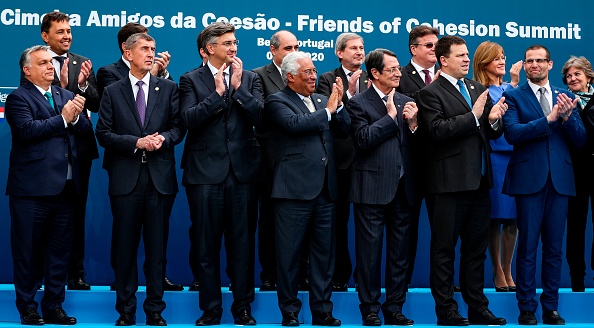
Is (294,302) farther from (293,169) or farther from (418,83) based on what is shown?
(418,83)

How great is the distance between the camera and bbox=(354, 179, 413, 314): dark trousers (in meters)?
5.49

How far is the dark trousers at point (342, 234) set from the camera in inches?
239

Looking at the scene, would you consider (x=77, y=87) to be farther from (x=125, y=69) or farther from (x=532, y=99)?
(x=532, y=99)

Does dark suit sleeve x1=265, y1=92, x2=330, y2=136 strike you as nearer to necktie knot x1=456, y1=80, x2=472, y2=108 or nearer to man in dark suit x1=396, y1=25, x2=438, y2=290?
man in dark suit x1=396, y1=25, x2=438, y2=290

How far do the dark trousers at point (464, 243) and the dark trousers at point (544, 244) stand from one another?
0.26 m

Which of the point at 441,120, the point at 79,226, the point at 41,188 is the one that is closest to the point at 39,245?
the point at 41,188

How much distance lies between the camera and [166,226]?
555 centimetres

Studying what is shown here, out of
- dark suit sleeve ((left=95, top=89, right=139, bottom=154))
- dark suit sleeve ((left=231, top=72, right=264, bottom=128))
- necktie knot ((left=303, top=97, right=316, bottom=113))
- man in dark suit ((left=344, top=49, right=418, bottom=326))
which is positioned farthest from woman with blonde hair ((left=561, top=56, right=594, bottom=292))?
dark suit sleeve ((left=95, top=89, right=139, bottom=154))

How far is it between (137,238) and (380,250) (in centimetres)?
150

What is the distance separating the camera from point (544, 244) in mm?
5691

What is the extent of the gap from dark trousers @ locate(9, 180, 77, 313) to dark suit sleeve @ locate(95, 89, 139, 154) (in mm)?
492

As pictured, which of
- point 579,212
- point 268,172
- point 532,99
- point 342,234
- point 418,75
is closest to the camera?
point 532,99

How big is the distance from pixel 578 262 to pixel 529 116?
4.23ft

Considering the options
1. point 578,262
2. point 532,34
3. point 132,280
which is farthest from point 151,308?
point 532,34
